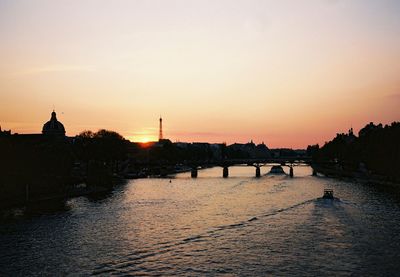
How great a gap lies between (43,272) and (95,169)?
265 feet

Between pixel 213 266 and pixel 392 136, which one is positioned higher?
pixel 392 136

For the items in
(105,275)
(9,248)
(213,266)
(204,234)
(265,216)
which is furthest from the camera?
(265,216)

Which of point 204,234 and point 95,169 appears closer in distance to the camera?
point 204,234

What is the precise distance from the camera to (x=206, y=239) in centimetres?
5206

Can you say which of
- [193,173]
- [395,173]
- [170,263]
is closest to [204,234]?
[170,263]

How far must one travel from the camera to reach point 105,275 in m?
38.0

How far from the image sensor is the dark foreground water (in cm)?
4053

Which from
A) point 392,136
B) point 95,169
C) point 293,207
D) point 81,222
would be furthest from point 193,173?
point 81,222

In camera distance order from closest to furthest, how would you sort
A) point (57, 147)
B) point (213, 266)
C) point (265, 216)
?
1. point (213, 266)
2. point (265, 216)
3. point (57, 147)

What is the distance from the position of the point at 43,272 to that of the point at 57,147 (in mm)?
76418

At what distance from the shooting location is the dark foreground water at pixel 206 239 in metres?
40.5

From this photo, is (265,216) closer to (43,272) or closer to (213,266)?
(213,266)

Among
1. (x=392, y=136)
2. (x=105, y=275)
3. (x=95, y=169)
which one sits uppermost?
(x=392, y=136)

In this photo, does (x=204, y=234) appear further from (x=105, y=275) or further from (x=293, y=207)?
(x=293, y=207)
